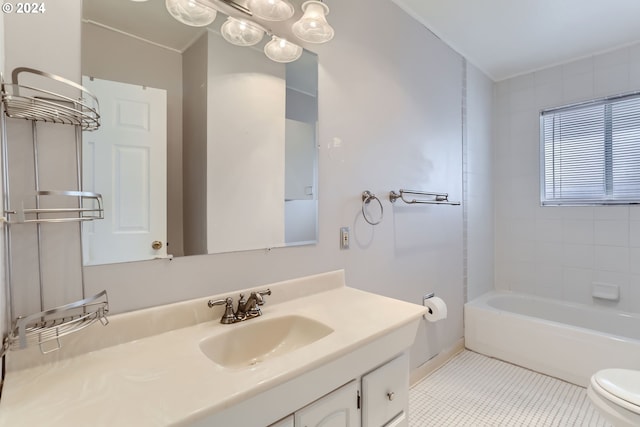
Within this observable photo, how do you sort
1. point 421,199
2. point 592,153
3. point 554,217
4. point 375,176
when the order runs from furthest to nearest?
point 554,217 → point 592,153 → point 421,199 → point 375,176

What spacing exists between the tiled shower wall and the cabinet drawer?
247 cm

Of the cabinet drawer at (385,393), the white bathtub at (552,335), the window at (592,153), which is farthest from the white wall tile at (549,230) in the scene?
the cabinet drawer at (385,393)

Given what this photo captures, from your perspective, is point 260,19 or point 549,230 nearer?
point 260,19

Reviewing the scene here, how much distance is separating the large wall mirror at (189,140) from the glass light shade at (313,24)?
0.14 meters

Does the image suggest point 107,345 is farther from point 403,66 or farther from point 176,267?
point 403,66

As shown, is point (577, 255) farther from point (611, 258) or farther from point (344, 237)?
point (344, 237)

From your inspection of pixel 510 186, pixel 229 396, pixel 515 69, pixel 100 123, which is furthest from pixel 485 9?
pixel 229 396

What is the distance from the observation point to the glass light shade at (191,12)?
1098mm

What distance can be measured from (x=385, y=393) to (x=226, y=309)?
666 mm

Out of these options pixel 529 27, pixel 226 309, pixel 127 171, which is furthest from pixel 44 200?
pixel 529 27

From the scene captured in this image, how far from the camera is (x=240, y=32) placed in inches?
49.8

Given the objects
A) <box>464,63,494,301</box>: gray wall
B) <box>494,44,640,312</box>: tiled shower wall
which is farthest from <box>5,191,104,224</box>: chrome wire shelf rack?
<box>494,44,640,312</box>: tiled shower wall

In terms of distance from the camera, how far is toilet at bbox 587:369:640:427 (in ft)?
4.22

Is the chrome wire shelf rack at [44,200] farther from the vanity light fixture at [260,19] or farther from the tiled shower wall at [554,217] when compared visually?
the tiled shower wall at [554,217]
